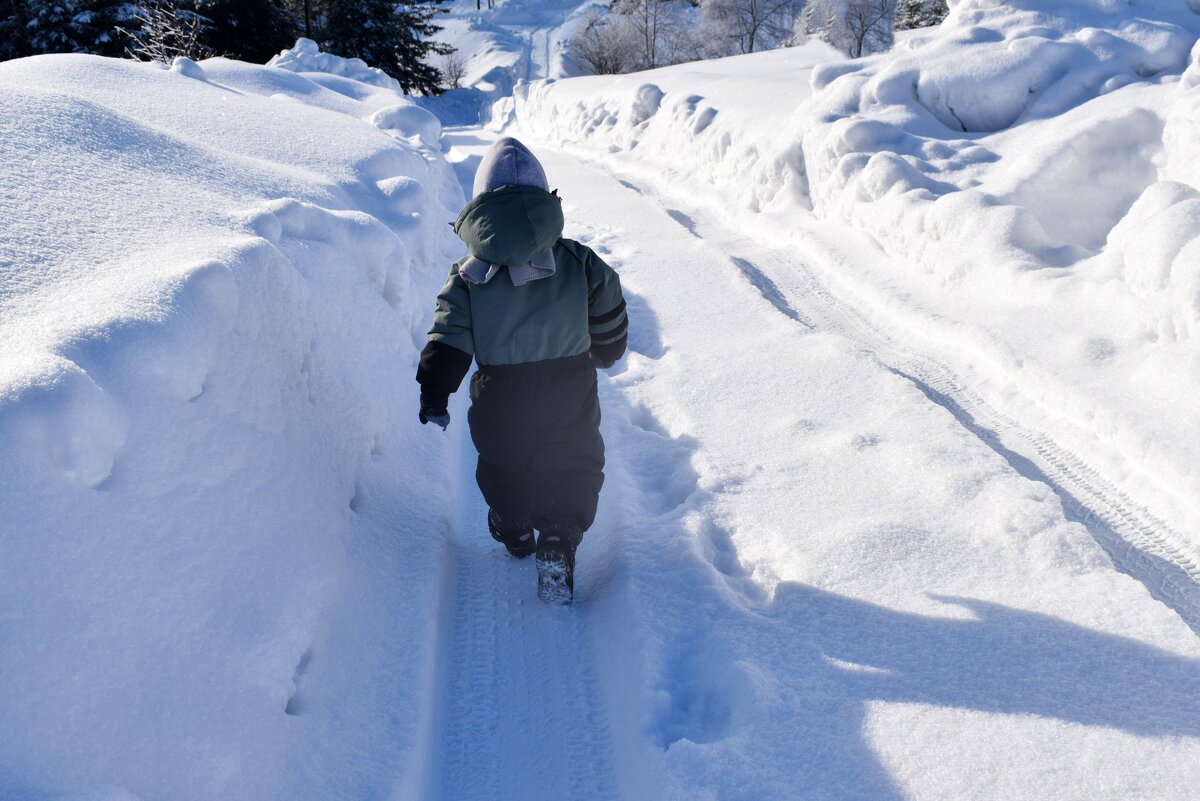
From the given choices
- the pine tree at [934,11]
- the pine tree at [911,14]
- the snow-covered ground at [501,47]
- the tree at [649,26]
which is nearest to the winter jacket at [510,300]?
the pine tree at [911,14]

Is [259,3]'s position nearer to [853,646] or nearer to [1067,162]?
[1067,162]

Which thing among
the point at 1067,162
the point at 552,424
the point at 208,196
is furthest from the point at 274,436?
the point at 1067,162

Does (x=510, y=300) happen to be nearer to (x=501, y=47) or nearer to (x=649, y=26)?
(x=649, y=26)

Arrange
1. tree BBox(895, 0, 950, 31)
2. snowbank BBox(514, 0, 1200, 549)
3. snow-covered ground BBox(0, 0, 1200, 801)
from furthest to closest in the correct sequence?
tree BBox(895, 0, 950, 31) < snowbank BBox(514, 0, 1200, 549) < snow-covered ground BBox(0, 0, 1200, 801)

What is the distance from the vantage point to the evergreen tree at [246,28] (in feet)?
70.1

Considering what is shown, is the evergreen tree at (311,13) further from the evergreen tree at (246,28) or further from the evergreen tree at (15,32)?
the evergreen tree at (15,32)

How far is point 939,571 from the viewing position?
2607mm

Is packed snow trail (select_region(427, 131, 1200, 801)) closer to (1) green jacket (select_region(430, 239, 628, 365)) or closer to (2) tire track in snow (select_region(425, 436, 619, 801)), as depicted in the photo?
(2) tire track in snow (select_region(425, 436, 619, 801))

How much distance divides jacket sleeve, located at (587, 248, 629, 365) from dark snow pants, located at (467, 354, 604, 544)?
0.09 m

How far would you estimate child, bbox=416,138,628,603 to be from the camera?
8.02 ft

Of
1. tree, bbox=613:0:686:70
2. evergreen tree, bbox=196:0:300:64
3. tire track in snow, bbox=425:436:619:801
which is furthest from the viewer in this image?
tree, bbox=613:0:686:70

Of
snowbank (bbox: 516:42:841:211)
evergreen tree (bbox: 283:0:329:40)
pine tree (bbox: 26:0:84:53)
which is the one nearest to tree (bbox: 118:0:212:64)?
pine tree (bbox: 26:0:84:53)

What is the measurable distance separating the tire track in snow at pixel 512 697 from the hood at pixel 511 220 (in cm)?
111

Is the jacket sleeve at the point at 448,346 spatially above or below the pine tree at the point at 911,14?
below
